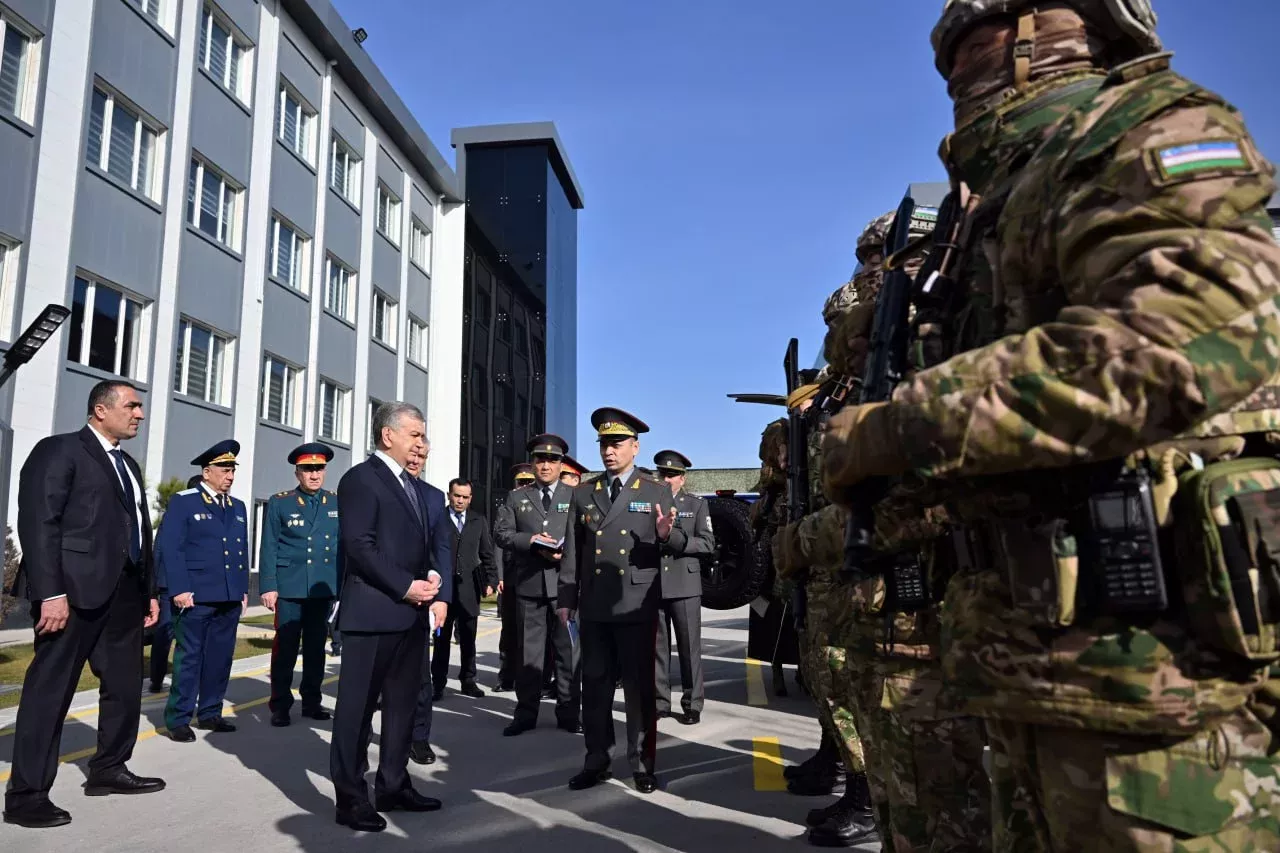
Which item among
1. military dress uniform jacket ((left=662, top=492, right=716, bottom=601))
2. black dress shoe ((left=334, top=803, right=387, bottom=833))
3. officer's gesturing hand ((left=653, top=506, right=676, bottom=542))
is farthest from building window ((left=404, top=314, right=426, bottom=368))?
black dress shoe ((left=334, top=803, right=387, bottom=833))

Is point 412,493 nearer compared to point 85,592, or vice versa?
point 85,592

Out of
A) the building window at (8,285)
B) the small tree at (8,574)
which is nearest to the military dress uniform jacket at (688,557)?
the small tree at (8,574)

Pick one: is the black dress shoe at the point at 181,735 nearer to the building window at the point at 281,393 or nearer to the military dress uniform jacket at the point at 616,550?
the military dress uniform jacket at the point at 616,550

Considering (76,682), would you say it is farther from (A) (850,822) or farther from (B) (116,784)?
(A) (850,822)

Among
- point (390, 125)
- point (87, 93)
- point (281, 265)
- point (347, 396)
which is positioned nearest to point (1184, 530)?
point (87, 93)

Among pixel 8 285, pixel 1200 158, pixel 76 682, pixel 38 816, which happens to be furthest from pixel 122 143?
pixel 1200 158

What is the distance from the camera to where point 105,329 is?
13688 mm

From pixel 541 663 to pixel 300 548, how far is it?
227 centimetres

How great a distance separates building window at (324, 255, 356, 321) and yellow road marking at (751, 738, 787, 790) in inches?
686

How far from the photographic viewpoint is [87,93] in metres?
13.2

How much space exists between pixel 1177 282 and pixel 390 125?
25.9 m

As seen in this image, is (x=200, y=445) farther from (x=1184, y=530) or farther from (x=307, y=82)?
(x=1184, y=530)

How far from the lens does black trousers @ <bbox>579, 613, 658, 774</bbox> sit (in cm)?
493

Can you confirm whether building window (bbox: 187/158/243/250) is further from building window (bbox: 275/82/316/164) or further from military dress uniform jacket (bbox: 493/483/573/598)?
military dress uniform jacket (bbox: 493/483/573/598)
